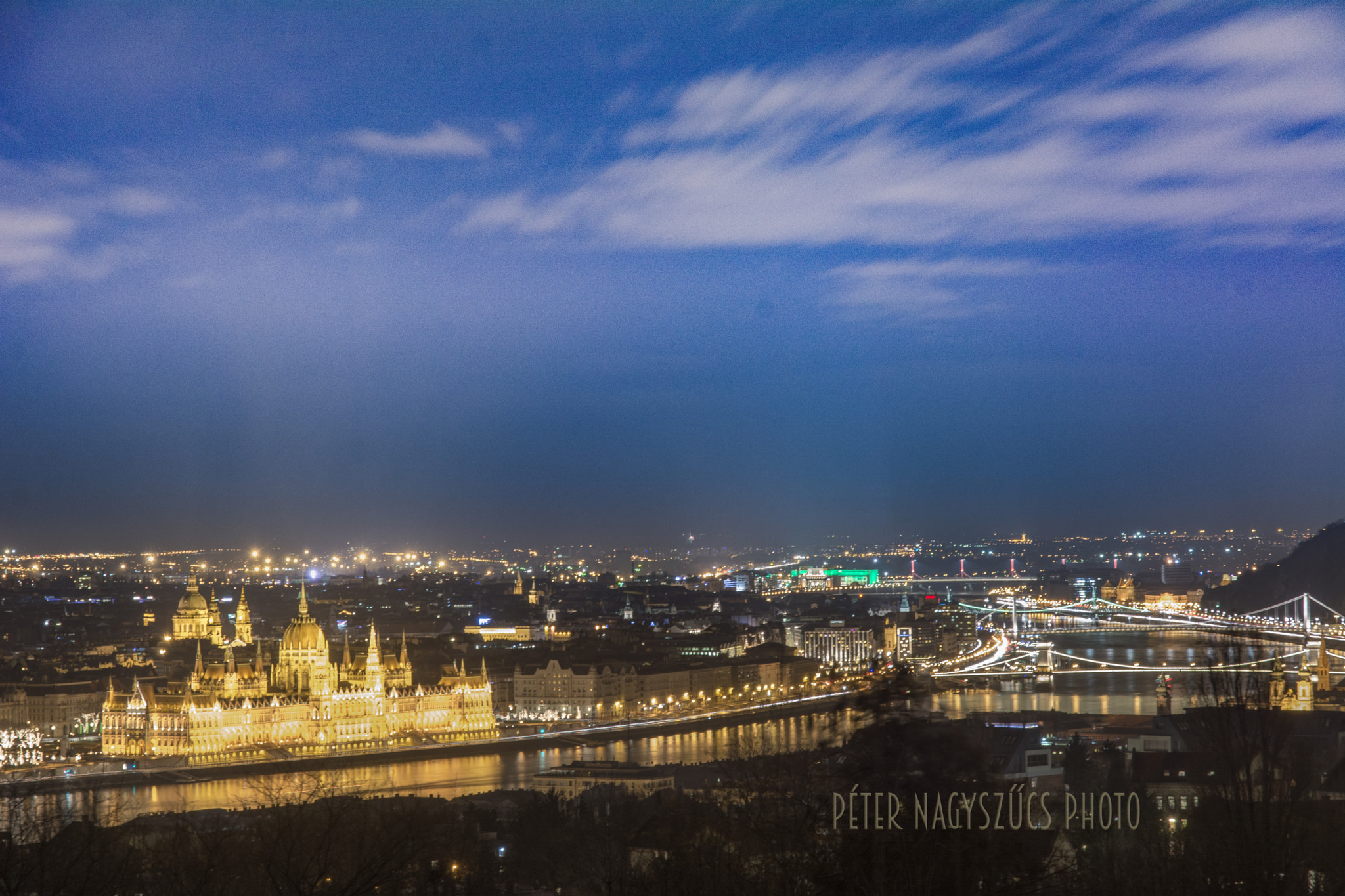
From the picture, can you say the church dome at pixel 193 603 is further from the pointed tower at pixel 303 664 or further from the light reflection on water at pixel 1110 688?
the light reflection on water at pixel 1110 688

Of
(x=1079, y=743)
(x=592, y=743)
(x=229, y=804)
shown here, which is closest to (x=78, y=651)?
(x=592, y=743)

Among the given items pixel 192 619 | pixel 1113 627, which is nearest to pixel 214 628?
pixel 192 619

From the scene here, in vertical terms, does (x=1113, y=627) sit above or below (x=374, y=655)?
below

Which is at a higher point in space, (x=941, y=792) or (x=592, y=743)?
(x=941, y=792)

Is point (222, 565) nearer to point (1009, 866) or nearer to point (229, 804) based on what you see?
point (229, 804)

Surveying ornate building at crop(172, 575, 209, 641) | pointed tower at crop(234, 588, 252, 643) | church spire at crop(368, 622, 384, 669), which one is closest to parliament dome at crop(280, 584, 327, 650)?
church spire at crop(368, 622, 384, 669)

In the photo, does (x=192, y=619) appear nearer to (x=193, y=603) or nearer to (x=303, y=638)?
(x=193, y=603)
